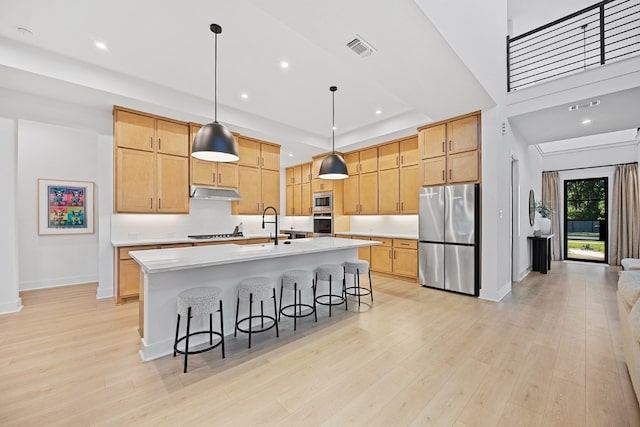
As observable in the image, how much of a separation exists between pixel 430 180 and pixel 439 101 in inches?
55.1

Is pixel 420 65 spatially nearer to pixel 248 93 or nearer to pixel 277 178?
pixel 248 93

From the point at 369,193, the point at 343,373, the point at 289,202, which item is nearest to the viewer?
the point at 343,373

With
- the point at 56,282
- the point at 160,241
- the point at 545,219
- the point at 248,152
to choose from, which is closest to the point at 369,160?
the point at 248,152

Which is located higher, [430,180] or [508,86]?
[508,86]

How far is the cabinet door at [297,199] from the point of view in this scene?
7777 mm

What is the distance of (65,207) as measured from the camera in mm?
5016

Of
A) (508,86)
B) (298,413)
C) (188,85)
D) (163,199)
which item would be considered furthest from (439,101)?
(163,199)

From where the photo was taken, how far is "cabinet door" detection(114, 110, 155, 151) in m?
4.06

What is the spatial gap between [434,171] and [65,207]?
682 cm

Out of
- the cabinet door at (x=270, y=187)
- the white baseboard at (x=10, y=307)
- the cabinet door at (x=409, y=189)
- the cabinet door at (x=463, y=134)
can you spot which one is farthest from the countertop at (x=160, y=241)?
the cabinet door at (x=463, y=134)

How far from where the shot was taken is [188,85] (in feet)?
12.9

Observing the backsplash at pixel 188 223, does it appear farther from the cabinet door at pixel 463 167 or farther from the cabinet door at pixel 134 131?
the cabinet door at pixel 463 167

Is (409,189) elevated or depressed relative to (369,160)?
depressed

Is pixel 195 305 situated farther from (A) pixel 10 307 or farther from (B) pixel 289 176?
(B) pixel 289 176
